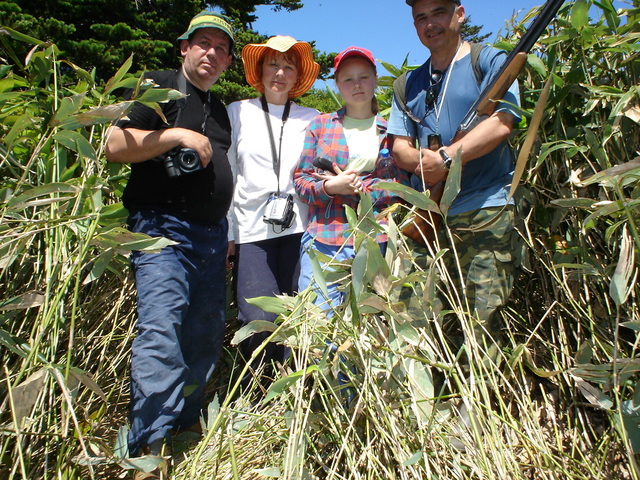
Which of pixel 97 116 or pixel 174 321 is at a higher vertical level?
pixel 97 116

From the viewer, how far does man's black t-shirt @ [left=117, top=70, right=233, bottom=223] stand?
170 cm

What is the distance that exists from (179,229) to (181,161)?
26cm

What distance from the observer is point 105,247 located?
1.17 m

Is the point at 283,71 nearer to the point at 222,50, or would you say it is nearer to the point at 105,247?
the point at 222,50

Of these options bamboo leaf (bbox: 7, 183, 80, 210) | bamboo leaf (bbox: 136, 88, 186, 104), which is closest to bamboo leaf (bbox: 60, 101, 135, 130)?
bamboo leaf (bbox: 136, 88, 186, 104)

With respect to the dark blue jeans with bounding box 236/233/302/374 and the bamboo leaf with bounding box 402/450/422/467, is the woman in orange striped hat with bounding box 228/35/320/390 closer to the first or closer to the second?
the dark blue jeans with bounding box 236/233/302/374

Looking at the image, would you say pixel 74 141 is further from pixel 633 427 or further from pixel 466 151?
pixel 633 427

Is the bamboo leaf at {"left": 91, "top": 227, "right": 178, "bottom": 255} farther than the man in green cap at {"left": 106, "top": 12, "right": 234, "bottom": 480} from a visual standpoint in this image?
No

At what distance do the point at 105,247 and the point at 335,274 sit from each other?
0.59 metres

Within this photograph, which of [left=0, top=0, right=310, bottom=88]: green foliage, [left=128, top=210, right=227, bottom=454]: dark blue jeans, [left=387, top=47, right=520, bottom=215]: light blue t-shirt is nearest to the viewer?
[left=128, top=210, right=227, bottom=454]: dark blue jeans

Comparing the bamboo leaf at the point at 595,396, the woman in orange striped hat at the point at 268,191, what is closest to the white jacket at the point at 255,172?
the woman in orange striped hat at the point at 268,191

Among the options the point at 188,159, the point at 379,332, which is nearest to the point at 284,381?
the point at 379,332

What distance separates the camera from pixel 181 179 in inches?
67.7

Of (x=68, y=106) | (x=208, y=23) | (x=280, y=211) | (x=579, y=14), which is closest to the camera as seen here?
(x=68, y=106)
